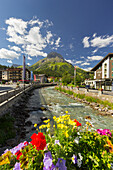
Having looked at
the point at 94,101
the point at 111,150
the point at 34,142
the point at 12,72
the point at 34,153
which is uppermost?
the point at 12,72

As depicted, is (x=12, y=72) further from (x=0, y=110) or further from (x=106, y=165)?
(x=106, y=165)

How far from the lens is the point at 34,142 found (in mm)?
1223

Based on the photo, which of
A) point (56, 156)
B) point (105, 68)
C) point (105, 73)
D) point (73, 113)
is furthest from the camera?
Result: point (105, 68)

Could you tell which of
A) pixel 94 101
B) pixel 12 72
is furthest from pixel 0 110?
pixel 12 72

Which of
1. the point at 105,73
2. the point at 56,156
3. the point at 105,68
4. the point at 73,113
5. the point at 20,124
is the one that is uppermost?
the point at 105,68

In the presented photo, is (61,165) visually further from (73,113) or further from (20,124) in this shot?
(73,113)

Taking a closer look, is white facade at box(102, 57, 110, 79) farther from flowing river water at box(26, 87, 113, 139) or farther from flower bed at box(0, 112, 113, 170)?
flower bed at box(0, 112, 113, 170)

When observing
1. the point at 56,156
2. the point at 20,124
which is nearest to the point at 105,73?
the point at 20,124

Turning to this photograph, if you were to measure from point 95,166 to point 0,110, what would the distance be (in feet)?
20.6

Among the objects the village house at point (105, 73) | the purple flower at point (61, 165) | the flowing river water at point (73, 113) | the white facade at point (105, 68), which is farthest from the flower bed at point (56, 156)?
the white facade at point (105, 68)

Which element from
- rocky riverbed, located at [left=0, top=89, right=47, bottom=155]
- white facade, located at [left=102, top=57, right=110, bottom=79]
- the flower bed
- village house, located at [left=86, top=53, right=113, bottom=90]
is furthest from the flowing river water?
white facade, located at [left=102, top=57, right=110, bottom=79]

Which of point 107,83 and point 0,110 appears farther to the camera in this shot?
point 107,83

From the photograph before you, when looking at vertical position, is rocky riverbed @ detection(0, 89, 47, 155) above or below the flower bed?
below

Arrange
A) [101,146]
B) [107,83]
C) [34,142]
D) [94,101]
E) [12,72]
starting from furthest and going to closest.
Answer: [12,72]
[107,83]
[94,101]
[101,146]
[34,142]
